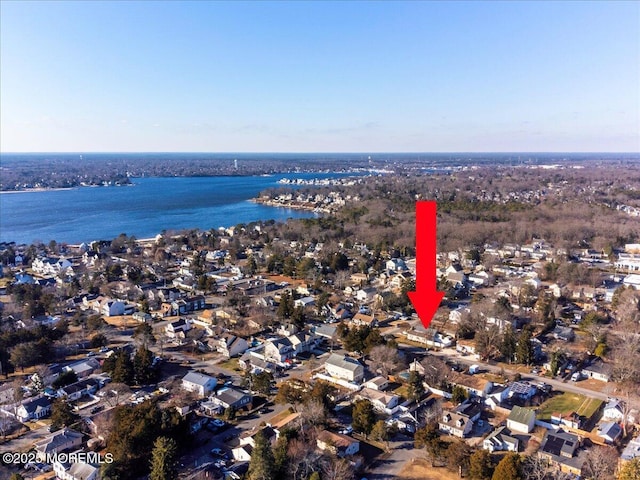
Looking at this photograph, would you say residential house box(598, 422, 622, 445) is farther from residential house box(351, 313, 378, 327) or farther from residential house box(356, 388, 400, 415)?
residential house box(351, 313, 378, 327)

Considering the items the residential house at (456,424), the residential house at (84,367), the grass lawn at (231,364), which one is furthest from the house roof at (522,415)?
the residential house at (84,367)

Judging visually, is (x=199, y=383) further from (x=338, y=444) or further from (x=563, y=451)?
(x=563, y=451)

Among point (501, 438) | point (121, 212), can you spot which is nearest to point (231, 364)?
point (501, 438)

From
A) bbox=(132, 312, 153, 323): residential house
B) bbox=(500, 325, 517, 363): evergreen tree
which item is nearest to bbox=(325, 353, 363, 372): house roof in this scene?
bbox=(500, 325, 517, 363): evergreen tree

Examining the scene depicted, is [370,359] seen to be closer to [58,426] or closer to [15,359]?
[58,426]

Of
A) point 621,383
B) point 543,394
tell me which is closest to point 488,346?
point 543,394

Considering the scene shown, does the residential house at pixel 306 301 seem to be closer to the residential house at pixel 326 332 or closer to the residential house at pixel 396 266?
the residential house at pixel 326 332
